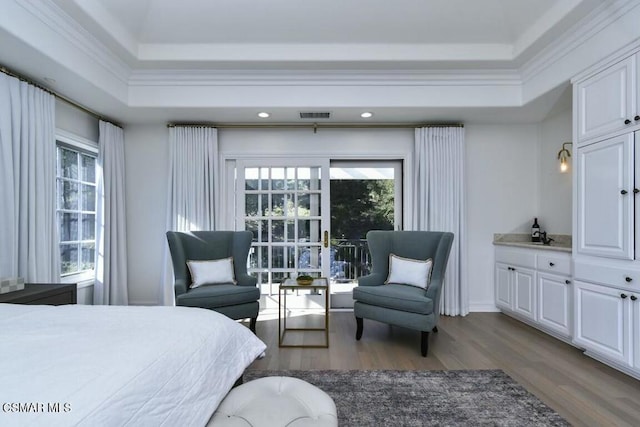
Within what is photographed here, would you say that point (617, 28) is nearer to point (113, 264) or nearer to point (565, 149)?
point (565, 149)

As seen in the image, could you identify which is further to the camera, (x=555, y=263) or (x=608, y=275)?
(x=555, y=263)

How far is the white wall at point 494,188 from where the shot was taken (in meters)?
4.16

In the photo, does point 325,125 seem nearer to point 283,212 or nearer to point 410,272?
point 283,212

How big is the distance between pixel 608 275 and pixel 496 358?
1.07 m

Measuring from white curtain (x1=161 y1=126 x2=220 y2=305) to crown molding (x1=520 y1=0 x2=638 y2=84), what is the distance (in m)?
3.70

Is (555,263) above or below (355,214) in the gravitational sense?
below

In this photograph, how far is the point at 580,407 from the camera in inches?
78.7

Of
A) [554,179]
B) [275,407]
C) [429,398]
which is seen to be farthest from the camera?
[554,179]

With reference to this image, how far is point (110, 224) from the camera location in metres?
3.78

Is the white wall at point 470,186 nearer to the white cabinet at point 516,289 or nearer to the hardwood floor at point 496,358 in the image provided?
the white cabinet at point 516,289

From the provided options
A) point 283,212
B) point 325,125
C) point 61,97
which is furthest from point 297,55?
point 61,97

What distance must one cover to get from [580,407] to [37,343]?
283cm

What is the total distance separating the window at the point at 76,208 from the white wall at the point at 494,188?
4.66 metres

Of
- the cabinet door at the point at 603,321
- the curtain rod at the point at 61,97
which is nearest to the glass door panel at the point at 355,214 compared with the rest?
the cabinet door at the point at 603,321
